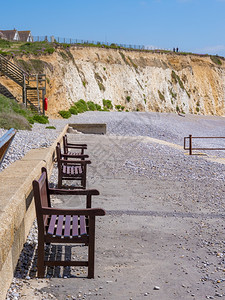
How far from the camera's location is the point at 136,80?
186 feet

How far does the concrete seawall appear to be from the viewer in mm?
3381

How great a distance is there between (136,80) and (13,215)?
5419 cm

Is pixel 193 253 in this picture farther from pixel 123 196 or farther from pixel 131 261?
pixel 123 196

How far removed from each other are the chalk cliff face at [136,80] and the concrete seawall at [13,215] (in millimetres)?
24841

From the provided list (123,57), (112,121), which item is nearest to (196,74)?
(123,57)

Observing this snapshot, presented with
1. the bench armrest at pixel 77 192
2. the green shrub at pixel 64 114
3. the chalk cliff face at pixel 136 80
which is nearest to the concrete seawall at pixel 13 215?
the bench armrest at pixel 77 192

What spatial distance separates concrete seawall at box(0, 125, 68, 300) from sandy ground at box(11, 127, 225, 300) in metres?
0.31

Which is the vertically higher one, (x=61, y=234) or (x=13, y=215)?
(x=13, y=215)

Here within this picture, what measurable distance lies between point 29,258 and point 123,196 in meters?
3.44

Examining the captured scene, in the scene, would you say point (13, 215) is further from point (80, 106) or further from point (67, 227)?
point (80, 106)

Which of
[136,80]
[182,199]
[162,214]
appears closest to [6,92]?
[182,199]

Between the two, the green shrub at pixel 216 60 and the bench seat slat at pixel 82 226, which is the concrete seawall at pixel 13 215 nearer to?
the bench seat slat at pixel 82 226

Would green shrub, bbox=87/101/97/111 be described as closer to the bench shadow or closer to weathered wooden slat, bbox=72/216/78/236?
the bench shadow

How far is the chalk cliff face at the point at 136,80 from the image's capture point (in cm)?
3720
